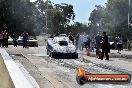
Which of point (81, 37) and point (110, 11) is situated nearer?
point (81, 37)

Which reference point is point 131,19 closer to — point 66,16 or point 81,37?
point 81,37

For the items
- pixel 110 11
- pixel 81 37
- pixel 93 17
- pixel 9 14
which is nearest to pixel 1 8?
pixel 9 14

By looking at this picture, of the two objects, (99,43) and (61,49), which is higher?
(99,43)

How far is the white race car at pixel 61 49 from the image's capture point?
1128 inches

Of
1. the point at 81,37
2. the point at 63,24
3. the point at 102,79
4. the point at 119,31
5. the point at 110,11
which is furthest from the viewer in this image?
the point at 63,24

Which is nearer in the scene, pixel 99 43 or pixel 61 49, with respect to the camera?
pixel 61 49

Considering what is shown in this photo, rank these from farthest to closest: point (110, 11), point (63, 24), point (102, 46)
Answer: point (63, 24) → point (110, 11) → point (102, 46)

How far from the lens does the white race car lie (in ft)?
94.0

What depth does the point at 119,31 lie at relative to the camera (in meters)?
70.8

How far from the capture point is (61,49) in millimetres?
29125

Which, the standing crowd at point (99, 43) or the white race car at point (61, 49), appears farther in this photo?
the white race car at point (61, 49)

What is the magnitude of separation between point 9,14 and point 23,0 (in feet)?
18.1

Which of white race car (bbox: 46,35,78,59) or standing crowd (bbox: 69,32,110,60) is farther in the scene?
white race car (bbox: 46,35,78,59)

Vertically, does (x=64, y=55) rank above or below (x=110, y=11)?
below
